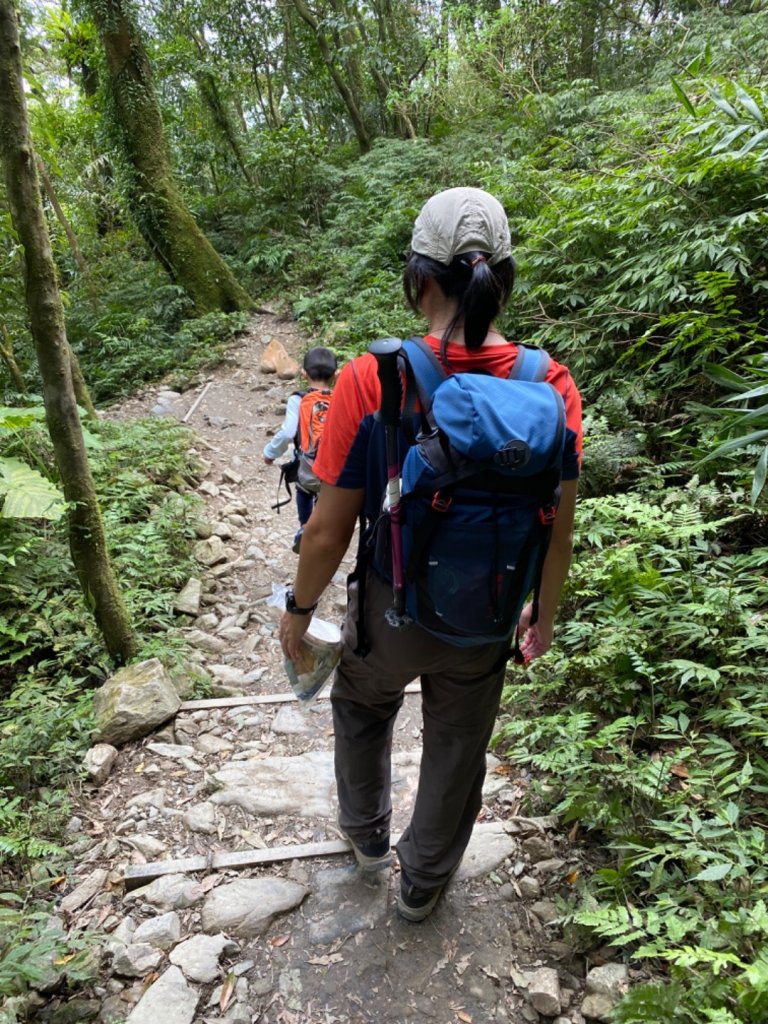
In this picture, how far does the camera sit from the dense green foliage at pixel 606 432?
2250 mm

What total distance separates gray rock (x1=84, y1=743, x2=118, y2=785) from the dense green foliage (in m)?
0.08

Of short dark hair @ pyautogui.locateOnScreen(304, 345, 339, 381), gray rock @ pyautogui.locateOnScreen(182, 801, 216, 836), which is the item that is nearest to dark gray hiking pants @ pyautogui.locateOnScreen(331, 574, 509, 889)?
gray rock @ pyautogui.locateOnScreen(182, 801, 216, 836)

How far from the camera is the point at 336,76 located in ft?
51.5

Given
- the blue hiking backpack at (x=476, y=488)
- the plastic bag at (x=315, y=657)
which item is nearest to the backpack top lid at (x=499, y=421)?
the blue hiking backpack at (x=476, y=488)

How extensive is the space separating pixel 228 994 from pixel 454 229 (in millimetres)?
2662

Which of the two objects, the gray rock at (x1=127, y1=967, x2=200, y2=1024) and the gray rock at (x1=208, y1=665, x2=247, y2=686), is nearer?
the gray rock at (x1=127, y1=967, x2=200, y2=1024)

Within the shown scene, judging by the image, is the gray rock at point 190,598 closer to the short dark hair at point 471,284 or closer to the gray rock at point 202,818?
the gray rock at point 202,818

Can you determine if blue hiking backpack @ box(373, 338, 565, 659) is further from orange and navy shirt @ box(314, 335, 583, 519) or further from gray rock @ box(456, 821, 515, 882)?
gray rock @ box(456, 821, 515, 882)

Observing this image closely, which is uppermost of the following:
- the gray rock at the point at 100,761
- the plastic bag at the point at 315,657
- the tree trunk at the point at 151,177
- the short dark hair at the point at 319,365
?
the tree trunk at the point at 151,177

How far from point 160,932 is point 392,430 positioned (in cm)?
218

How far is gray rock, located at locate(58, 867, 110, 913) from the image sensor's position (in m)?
2.41

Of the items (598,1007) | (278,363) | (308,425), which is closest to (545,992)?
(598,1007)

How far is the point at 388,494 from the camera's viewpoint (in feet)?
5.28

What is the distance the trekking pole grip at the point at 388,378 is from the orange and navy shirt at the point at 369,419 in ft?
0.19
